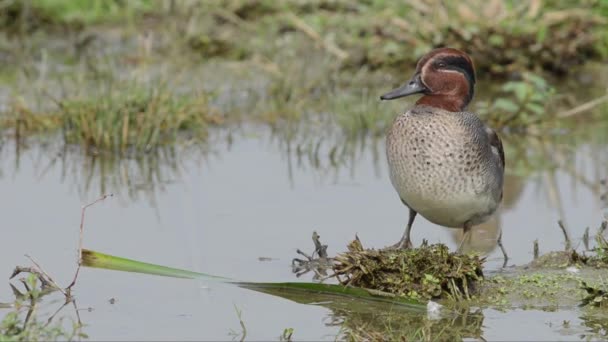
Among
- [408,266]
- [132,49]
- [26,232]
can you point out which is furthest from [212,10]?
[408,266]

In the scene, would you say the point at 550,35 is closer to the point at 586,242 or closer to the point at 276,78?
the point at 276,78

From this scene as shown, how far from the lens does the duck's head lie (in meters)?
6.11

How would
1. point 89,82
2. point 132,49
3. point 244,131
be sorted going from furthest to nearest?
point 132,49 → point 89,82 → point 244,131

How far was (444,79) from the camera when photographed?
6.13 metres

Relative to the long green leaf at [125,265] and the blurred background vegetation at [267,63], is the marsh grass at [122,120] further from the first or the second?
the long green leaf at [125,265]

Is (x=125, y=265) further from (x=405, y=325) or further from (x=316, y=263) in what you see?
(x=405, y=325)

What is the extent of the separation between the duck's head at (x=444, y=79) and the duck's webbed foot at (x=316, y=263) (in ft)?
2.45

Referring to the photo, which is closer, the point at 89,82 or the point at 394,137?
the point at 394,137

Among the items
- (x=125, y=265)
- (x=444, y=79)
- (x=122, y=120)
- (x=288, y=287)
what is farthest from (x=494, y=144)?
(x=122, y=120)

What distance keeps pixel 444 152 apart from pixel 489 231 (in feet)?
3.73

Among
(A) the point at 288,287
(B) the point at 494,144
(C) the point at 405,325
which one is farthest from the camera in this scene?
(B) the point at 494,144

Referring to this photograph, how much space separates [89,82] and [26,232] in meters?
3.69

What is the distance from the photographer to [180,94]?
9.54 metres

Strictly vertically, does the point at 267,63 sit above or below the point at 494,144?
below
